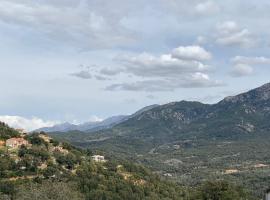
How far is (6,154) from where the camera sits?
5389 inches

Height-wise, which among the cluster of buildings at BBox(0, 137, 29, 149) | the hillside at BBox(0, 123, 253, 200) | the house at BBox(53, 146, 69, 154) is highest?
the cluster of buildings at BBox(0, 137, 29, 149)

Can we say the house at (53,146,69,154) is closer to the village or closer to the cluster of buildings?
the village

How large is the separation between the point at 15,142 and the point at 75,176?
2996 cm

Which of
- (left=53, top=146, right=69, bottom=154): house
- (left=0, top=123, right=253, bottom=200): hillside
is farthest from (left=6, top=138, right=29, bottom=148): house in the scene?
(left=53, top=146, right=69, bottom=154): house

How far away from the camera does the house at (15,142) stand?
488 ft

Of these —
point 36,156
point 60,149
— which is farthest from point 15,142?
point 36,156

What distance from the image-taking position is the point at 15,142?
153 metres

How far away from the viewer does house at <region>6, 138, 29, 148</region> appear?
148875mm

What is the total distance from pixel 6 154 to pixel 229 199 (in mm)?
62812

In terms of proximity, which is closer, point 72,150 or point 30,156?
point 30,156

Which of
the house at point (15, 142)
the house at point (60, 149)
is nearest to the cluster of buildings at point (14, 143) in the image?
the house at point (15, 142)

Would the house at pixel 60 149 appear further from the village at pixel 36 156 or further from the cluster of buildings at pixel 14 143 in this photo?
the cluster of buildings at pixel 14 143

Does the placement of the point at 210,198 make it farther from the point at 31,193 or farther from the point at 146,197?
the point at 31,193

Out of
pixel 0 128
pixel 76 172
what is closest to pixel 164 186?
pixel 76 172
